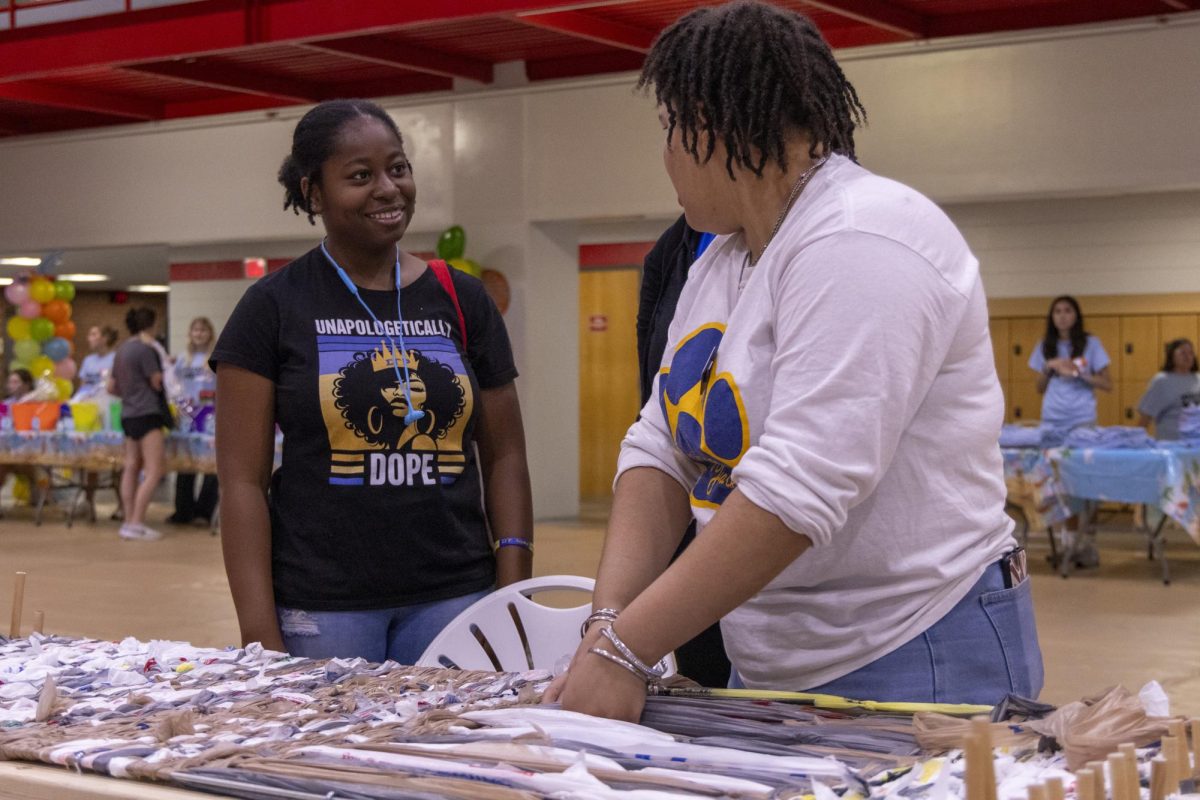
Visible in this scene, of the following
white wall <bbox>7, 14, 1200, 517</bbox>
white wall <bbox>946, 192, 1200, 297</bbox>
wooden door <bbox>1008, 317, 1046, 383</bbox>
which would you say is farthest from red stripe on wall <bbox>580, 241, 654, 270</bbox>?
wooden door <bbox>1008, 317, 1046, 383</bbox>

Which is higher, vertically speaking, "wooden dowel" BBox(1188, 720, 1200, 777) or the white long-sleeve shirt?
the white long-sleeve shirt

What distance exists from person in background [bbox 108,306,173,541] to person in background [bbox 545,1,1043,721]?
30.8 ft

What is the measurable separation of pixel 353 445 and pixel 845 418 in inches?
49.6

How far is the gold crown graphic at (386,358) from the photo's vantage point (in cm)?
245

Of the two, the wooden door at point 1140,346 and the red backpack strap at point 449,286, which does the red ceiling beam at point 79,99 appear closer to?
the wooden door at point 1140,346

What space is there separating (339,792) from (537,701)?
1.18 feet

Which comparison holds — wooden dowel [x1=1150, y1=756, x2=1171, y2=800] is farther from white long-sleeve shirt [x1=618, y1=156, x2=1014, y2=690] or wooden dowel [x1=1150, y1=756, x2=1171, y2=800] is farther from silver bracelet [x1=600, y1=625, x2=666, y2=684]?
silver bracelet [x1=600, y1=625, x2=666, y2=684]

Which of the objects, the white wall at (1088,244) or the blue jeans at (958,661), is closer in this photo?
the blue jeans at (958,661)

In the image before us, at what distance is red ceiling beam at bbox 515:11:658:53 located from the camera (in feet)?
30.0

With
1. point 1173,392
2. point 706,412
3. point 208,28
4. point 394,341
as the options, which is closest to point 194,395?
point 208,28

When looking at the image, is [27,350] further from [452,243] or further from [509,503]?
[509,503]

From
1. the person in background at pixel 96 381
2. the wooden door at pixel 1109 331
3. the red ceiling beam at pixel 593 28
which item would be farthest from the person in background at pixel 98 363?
the wooden door at pixel 1109 331

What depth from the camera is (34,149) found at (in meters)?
13.6

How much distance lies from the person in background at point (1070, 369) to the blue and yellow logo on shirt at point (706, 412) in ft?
26.1
